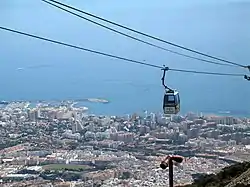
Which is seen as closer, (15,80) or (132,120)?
(132,120)

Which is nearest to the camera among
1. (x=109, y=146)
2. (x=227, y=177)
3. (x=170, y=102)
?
(x=227, y=177)

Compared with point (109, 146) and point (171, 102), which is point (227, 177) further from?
point (109, 146)

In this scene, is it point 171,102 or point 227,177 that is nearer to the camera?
point 227,177

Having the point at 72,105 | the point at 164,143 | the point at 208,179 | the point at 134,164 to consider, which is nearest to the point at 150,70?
the point at 72,105

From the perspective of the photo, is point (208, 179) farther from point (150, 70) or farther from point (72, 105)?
point (150, 70)

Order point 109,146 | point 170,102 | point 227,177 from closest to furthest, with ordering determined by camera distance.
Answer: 1. point 227,177
2. point 170,102
3. point 109,146

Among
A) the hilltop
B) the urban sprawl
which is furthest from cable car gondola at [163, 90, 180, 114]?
the urban sprawl

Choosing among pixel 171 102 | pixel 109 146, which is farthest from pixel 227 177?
pixel 109 146

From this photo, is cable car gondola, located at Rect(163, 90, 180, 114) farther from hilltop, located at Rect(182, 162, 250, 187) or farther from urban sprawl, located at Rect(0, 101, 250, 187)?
urban sprawl, located at Rect(0, 101, 250, 187)
